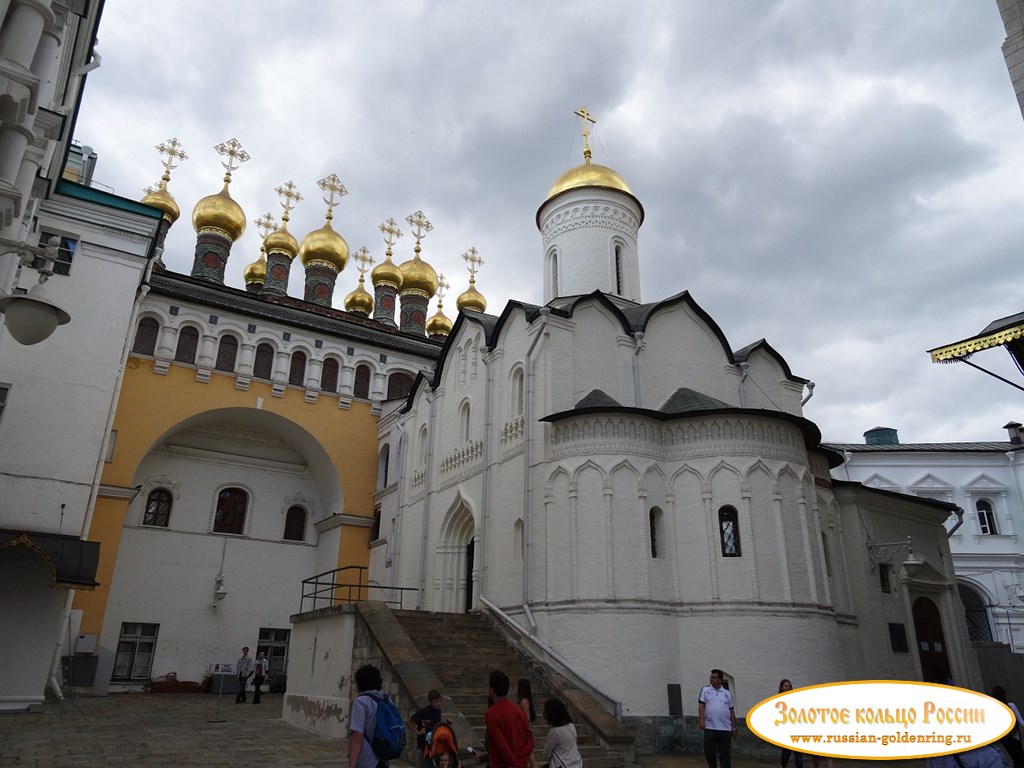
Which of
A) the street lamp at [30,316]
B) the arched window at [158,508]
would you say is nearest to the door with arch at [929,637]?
the street lamp at [30,316]

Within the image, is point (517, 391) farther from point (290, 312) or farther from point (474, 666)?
point (290, 312)

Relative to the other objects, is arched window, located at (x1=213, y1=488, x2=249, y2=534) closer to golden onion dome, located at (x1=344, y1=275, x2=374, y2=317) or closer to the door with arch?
golden onion dome, located at (x1=344, y1=275, x2=374, y2=317)

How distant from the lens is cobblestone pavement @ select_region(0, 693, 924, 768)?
28.2ft

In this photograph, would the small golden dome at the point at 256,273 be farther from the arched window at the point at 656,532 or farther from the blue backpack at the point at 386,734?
the blue backpack at the point at 386,734

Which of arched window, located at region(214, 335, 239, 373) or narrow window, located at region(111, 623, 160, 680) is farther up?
arched window, located at region(214, 335, 239, 373)

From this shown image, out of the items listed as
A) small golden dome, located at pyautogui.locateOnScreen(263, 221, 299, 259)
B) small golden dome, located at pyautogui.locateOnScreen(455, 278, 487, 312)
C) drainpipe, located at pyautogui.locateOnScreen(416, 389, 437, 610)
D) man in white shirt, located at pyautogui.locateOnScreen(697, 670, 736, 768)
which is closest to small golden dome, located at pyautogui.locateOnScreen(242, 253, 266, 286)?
small golden dome, located at pyautogui.locateOnScreen(263, 221, 299, 259)

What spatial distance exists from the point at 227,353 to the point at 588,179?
11691mm

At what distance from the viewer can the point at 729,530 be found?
42.0 ft

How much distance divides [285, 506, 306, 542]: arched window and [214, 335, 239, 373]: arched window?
5.08 m

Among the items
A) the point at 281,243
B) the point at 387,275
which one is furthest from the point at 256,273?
the point at 387,275

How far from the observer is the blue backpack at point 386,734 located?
193 inches

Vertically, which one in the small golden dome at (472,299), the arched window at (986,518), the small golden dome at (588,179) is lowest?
the arched window at (986,518)

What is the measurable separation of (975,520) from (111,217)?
28.0m

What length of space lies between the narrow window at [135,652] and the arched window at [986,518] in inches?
1055
